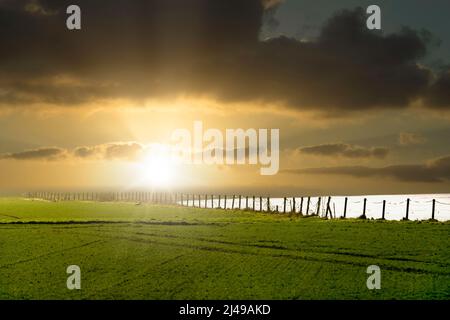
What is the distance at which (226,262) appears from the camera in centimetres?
1705

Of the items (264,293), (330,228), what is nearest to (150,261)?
(264,293)

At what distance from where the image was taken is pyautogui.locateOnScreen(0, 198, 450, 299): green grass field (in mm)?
13375

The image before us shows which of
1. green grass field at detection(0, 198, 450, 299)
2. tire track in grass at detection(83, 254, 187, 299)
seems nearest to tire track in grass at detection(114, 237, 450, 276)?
green grass field at detection(0, 198, 450, 299)

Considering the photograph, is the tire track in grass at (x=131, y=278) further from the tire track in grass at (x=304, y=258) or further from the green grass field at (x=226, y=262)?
the tire track in grass at (x=304, y=258)

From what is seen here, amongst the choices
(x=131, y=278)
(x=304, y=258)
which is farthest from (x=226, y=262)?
(x=131, y=278)

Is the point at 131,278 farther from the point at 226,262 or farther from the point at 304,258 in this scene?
the point at 304,258

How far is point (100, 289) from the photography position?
13758 millimetres

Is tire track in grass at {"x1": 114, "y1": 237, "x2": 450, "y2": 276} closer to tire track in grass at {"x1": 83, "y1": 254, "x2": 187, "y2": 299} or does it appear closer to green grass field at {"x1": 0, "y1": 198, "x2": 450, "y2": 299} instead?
green grass field at {"x1": 0, "y1": 198, "x2": 450, "y2": 299}

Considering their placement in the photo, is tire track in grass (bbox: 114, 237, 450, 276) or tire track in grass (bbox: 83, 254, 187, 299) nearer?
tire track in grass (bbox: 83, 254, 187, 299)

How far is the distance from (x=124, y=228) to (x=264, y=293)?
16.0 meters

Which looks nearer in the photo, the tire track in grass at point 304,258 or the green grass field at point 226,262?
the green grass field at point 226,262

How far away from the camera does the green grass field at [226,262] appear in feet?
43.9

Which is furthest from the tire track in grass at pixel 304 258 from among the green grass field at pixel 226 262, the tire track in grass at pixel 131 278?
the tire track in grass at pixel 131 278
